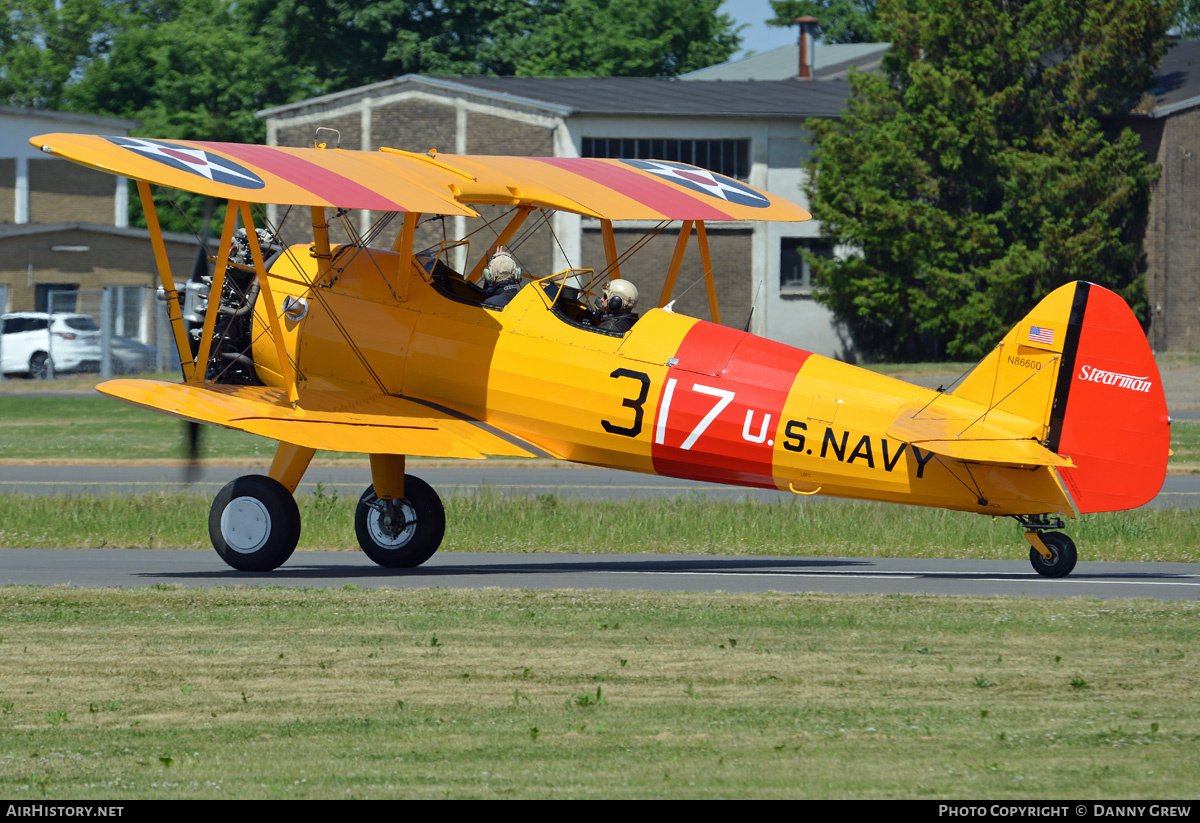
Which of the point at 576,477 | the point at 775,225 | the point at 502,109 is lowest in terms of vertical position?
the point at 576,477

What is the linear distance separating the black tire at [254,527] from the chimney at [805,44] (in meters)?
46.7

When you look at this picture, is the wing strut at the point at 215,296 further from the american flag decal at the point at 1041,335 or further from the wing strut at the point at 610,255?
the american flag decal at the point at 1041,335

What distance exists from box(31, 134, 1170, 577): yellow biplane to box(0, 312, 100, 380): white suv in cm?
2987

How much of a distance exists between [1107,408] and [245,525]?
6.73 m

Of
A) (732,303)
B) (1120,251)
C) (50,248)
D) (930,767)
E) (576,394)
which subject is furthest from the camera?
(50,248)

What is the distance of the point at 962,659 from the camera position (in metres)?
9.27

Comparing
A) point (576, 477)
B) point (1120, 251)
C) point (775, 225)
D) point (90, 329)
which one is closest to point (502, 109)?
point (775, 225)

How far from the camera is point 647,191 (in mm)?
15289

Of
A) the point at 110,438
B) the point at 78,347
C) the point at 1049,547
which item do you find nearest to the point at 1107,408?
the point at 1049,547

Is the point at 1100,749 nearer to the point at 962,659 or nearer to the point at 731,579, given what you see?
the point at 962,659

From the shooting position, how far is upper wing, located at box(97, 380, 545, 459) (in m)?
12.6

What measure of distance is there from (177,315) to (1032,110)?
33.0 metres

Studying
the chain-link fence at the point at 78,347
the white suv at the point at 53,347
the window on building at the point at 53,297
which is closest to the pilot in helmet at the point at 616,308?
the chain-link fence at the point at 78,347

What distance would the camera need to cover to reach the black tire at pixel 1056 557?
12.6m
